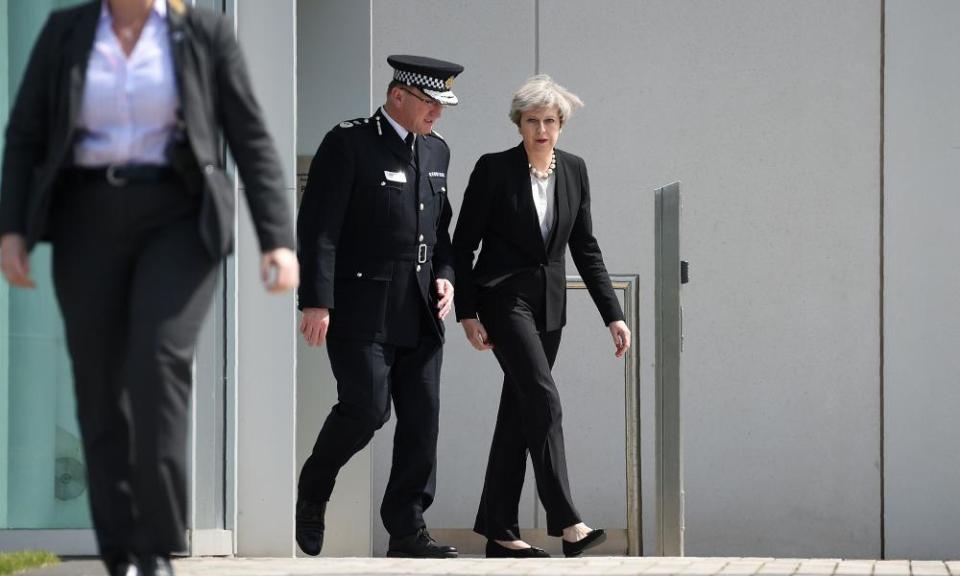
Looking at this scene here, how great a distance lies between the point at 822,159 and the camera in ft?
29.8

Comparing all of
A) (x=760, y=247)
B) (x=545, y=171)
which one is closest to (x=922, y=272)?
(x=760, y=247)

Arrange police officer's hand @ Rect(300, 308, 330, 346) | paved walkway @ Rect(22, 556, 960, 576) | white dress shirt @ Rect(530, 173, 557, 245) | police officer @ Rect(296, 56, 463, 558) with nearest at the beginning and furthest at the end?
paved walkway @ Rect(22, 556, 960, 576), police officer's hand @ Rect(300, 308, 330, 346), police officer @ Rect(296, 56, 463, 558), white dress shirt @ Rect(530, 173, 557, 245)

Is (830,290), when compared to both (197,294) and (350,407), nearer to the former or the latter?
(350,407)

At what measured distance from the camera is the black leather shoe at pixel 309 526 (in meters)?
6.29

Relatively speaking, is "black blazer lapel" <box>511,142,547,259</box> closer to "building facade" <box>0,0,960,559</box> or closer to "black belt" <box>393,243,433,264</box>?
"black belt" <box>393,243,433,264</box>

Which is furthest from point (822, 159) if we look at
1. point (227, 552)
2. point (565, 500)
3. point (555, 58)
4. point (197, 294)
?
A: point (197, 294)

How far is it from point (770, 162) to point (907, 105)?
661 mm

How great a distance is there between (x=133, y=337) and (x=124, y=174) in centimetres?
33

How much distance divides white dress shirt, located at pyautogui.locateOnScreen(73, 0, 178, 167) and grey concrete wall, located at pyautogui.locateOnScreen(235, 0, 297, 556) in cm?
223

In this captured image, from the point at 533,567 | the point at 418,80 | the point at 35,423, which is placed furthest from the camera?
the point at 418,80

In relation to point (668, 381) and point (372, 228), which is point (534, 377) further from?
point (372, 228)

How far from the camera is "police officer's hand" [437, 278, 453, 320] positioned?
20.7 ft

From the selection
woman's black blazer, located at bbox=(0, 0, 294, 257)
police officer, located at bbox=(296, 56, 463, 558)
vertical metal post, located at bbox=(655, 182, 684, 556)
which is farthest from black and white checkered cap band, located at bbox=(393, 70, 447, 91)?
woman's black blazer, located at bbox=(0, 0, 294, 257)

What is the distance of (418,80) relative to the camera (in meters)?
6.31
